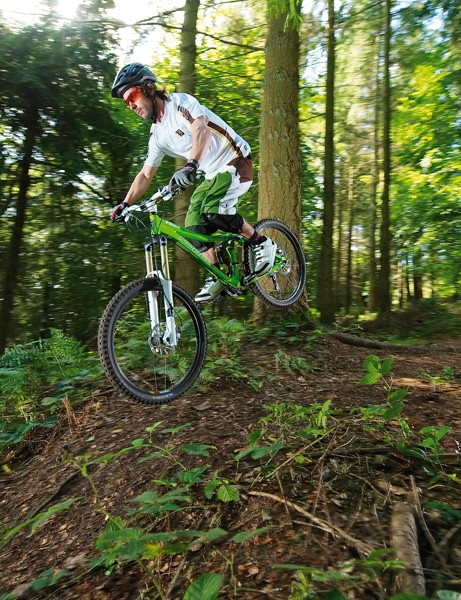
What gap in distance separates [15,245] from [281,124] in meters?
5.87

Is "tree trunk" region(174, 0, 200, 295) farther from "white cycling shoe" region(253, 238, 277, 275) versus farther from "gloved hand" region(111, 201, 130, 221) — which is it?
"gloved hand" region(111, 201, 130, 221)

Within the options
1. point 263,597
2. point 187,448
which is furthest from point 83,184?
point 263,597

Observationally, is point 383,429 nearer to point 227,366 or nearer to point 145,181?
point 227,366

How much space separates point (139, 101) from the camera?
11.5 ft

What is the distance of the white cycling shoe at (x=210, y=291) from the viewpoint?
13.8 ft

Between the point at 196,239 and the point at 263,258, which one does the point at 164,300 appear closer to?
the point at 196,239

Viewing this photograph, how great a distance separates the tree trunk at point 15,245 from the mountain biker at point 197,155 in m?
5.74

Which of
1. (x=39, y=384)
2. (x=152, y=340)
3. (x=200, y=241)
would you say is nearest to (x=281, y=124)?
(x=200, y=241)

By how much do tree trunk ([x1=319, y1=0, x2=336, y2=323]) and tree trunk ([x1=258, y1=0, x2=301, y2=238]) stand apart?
190 inches

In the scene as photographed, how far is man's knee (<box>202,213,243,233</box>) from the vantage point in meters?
4.12

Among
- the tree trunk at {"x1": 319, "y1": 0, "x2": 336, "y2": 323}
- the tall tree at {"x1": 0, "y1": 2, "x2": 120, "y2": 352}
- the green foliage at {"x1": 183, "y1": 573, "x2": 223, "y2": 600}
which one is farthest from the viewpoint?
the tree trunk at {"x1": 319, "y1": 0, "x2": 336, "y2": 323}

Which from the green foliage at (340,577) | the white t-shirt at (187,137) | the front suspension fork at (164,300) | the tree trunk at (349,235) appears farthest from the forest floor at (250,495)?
the tree trunk at (349,235)

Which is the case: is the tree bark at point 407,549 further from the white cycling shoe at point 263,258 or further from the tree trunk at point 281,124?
the tree trunk at point 281,124

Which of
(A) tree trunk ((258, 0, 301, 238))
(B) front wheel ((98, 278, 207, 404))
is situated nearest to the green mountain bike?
(B) front wheel ((98, 278, 207, 404))
